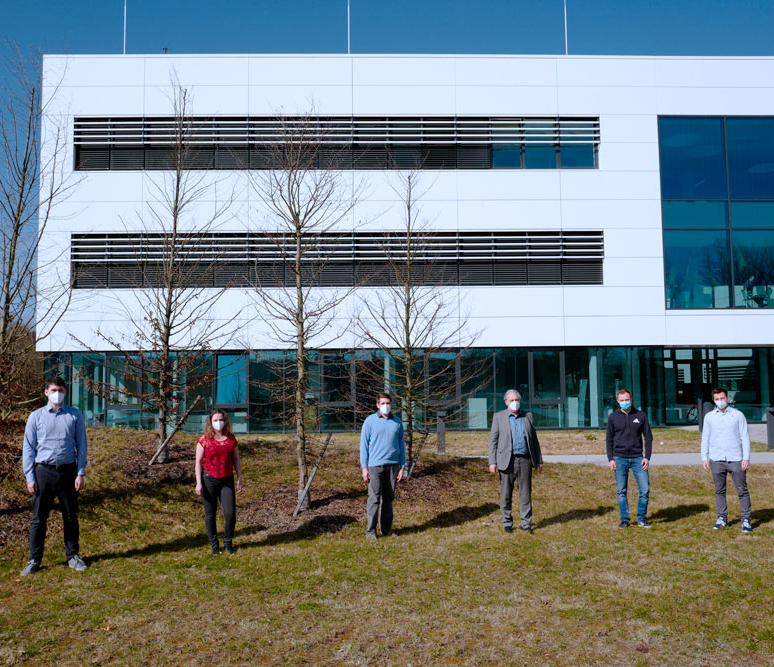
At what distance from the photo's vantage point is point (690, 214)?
23.1m

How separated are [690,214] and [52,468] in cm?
2108

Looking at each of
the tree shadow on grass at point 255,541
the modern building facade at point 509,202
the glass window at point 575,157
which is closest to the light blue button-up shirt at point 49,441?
the tree shadow on grass at point 255,541

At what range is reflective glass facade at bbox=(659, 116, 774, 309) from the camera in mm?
22969

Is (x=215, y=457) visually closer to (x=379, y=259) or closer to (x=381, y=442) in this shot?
(x=381, y=442)

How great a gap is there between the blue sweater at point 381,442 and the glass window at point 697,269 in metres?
16.2

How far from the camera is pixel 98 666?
5055 mm

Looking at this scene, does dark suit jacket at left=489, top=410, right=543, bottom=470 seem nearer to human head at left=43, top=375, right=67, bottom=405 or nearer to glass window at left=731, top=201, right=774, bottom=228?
human head at left=43, top=375, right=67, bottom=405

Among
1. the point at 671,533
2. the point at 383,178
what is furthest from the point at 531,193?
the point at 671,533

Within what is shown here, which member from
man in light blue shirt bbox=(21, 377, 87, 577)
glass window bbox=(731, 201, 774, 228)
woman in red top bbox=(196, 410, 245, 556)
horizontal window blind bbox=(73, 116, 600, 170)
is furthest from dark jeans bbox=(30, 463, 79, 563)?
glass window bbox=(731, 201, 774, 228)

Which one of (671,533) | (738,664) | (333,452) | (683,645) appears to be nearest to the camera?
(738,664)

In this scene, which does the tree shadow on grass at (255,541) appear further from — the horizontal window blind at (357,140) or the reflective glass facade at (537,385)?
the horizontal window blind at (357,140)

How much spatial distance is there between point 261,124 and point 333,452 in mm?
12521

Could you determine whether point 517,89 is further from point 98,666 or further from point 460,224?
point 98,666

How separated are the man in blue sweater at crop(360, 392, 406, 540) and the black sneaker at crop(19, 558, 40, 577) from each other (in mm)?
3962
